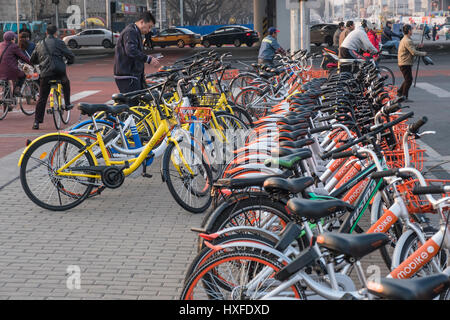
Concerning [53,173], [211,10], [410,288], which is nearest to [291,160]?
[410,288]

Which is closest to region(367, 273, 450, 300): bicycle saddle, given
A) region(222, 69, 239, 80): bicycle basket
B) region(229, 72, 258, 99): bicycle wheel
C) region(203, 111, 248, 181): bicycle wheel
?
region(203, 111, 248, 181): bicycle wheel

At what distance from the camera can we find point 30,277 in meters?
5.21

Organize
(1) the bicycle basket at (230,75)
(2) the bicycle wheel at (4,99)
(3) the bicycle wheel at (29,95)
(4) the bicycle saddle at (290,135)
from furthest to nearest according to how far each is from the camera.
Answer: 1. (3) the bicycle wheel at (29,95)
2. (2) the bicycle wheel at (4,99)
3. (1) the bicycle basket at (230,75)
4. (4) the bicycle saddle at (290,135)

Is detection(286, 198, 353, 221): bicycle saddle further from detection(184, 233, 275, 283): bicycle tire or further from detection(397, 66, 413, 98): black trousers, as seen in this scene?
detection(397, 66, 413, 98): black trousers

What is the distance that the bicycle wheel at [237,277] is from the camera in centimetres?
340

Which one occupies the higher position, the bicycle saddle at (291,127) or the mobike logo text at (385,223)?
the bicycle saddle at (291,127)

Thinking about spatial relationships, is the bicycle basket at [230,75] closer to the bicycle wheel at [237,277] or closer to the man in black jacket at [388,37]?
the bicycle wheel at [237,277]

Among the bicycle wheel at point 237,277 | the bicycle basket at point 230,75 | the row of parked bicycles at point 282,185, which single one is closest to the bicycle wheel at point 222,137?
the row of parked bicycles at point 282,185

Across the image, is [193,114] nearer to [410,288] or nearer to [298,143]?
[298,143]

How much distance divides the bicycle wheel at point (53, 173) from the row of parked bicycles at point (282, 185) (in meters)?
0.01

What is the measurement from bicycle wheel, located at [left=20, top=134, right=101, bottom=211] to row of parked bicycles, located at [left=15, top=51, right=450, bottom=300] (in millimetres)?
11

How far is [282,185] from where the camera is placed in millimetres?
3779

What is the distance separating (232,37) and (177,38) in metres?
4.79
